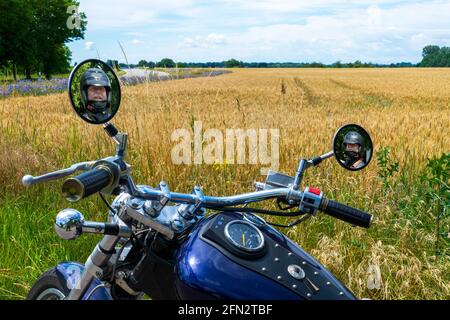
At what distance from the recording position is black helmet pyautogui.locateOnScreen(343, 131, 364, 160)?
1.67 m

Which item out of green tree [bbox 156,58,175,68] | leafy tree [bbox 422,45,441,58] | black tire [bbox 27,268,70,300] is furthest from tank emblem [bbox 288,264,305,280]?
leafy tree [bbox 422,45,441,58]

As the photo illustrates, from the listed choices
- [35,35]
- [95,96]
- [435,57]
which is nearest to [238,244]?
[95,96]

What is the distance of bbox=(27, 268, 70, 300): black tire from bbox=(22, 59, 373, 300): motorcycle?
15cm

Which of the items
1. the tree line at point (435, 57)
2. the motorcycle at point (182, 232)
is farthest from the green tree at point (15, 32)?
the tree line at point (435, 57)

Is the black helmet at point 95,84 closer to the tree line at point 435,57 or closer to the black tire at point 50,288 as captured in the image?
the black tire at point 50,288

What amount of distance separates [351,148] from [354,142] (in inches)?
0.9

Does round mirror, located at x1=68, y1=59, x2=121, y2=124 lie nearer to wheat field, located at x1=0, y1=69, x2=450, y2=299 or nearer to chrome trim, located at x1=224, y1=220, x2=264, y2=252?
chrome trim, located at x1=224, y1=220, x2=264, y2=252

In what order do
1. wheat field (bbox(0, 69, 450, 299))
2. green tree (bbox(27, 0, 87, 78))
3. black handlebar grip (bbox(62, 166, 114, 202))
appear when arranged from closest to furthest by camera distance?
black handlebar grip (bbox(62, 166, 114, 202)) → wheat field (bbox(0, 69, 450, 299)) → green tree (bbox(27, 0, 87, 78))

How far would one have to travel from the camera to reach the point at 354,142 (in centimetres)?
167

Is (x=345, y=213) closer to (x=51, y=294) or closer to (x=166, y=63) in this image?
(x=51, y=294)

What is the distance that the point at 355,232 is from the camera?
12.5ft
